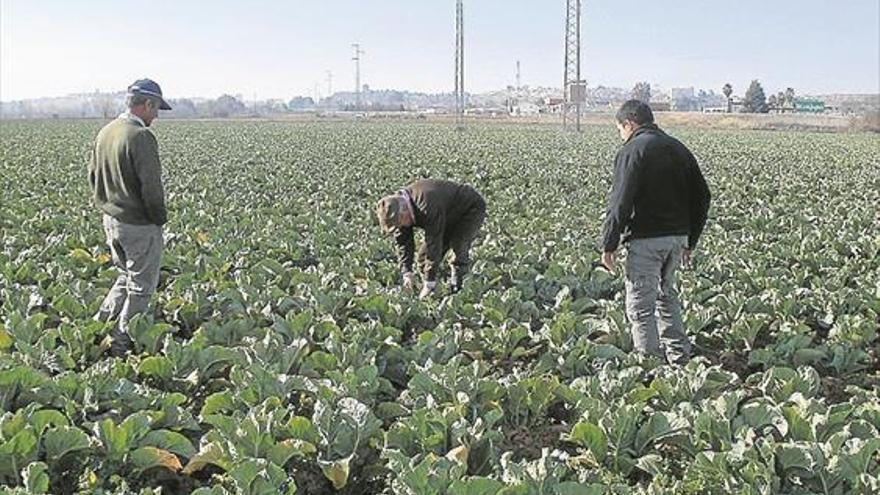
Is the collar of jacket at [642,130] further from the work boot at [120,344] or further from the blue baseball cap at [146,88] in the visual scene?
the work boot at [120,344]

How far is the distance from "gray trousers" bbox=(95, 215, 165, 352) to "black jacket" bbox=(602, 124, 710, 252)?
10.9ft

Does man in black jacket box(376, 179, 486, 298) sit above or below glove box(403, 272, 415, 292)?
above

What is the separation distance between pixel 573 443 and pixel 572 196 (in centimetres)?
1297

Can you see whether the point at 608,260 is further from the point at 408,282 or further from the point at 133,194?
the point at 133,194

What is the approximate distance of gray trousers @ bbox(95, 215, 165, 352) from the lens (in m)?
6.64

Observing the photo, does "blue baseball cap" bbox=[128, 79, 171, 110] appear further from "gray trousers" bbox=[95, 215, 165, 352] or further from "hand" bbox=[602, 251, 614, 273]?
"hand" bbox=[602, 251, 614, 273]

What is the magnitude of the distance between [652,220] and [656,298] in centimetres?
62

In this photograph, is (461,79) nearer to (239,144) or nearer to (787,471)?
(239,144)

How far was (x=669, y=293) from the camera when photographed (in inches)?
255

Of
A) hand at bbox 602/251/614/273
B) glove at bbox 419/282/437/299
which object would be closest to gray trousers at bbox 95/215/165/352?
glove at bbox 419/282/437/299

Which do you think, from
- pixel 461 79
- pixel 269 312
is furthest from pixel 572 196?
pixel 461 79

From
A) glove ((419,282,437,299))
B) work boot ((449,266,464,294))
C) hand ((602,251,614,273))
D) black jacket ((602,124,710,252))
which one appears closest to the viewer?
black jacket ((602,124,710,252))

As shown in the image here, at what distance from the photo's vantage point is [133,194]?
6551 millimetres

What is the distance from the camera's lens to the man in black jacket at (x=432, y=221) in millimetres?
7547
